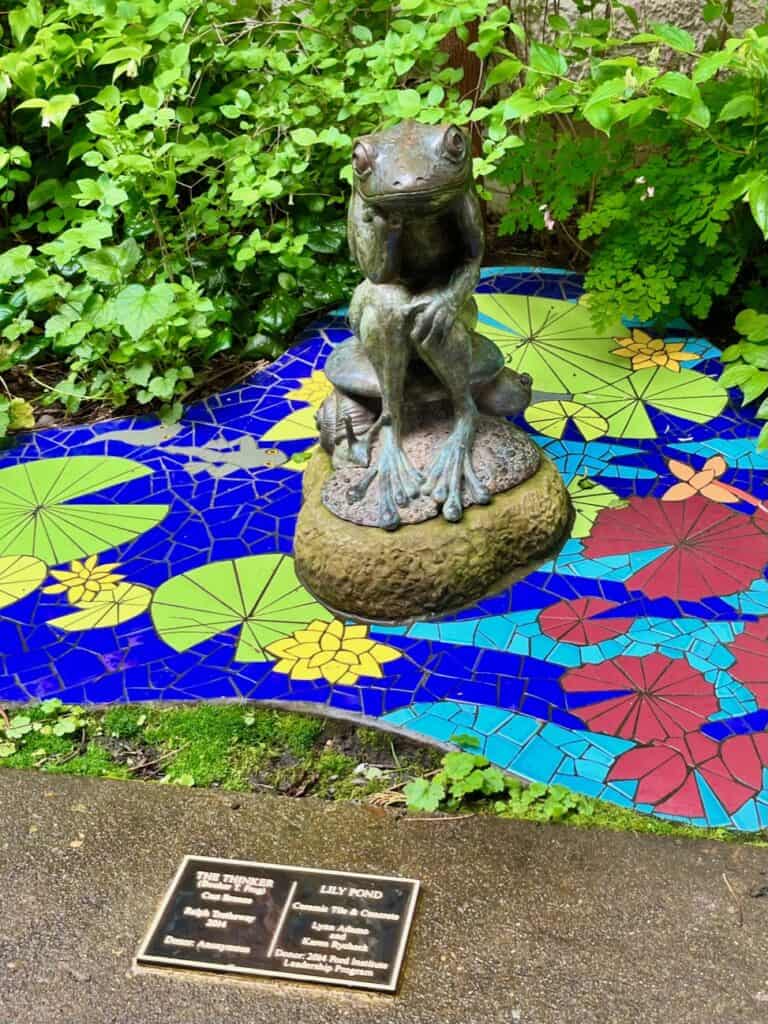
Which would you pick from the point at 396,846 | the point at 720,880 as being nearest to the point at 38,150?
the point at 396,846

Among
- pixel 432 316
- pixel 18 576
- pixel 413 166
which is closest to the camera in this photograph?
pixel 413 166

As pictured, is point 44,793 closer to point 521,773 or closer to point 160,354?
point 521,773

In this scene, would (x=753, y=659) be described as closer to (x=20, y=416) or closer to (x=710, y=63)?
(x=710, y=63)

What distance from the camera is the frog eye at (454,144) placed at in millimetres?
3023

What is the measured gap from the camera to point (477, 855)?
262 centimetres

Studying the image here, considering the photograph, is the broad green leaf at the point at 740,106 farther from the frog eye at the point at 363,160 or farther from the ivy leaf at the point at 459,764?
the ivy leaf at the point at 459,764

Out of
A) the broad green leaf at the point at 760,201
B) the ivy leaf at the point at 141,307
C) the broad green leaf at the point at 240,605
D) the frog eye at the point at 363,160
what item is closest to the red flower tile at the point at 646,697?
the broad green leaf at the point at 240,605

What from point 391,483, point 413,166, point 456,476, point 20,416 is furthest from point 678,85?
point 20,416

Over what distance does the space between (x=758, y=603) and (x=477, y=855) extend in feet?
4.35

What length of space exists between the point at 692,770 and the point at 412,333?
1497 millimetres

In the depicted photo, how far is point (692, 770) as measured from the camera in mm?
2824

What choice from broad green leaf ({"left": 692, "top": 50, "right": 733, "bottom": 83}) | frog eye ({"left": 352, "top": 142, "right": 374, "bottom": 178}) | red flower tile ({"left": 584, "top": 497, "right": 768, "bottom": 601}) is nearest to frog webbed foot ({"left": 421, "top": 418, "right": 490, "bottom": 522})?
red flower tile ({"left": 584, "top": 497, "right": 768, "bottom": 601})

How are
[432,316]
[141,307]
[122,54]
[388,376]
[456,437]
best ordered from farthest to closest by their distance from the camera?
[122,54]
[141,307]
[456,437]
[388,376]
[432,316]

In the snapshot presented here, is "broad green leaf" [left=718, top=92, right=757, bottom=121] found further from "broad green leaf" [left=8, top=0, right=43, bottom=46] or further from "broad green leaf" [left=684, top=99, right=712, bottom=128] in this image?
"broad green leaf" [left=8, top=0, right=43, bottom=46]
